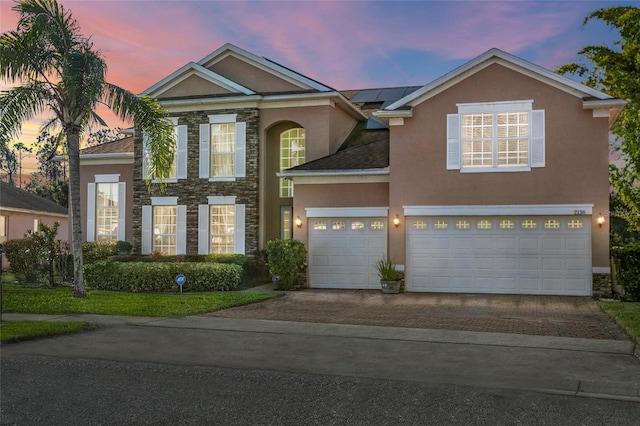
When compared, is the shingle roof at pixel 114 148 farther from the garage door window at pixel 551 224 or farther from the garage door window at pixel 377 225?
the garage door window at pixel 551 224

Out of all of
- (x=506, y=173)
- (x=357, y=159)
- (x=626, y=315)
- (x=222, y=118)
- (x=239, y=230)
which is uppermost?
(x=222, y=118)

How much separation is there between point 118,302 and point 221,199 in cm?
804

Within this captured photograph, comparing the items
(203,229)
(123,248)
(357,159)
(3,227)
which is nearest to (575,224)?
(357,159)

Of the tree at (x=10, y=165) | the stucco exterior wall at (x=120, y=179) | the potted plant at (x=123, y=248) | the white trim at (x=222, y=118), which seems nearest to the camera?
the white trim at (x=222, y=118)

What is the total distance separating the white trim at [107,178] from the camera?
26.2 metres

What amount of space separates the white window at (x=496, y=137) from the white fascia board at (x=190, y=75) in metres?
7.93

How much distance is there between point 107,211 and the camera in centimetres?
2636

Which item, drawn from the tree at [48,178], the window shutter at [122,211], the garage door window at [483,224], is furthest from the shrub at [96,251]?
the tree at [48,178]

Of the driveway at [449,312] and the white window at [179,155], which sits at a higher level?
the white window at [179,155]

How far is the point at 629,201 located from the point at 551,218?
9.78 m

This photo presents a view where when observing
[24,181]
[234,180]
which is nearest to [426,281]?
[234,180]

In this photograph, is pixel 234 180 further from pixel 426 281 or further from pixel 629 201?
pixel 629 201

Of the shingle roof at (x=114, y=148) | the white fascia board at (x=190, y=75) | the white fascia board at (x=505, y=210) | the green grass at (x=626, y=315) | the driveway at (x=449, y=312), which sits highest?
the white fascia board at (x=190, y=75)

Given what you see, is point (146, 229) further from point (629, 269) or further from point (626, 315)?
point (626, 315)
